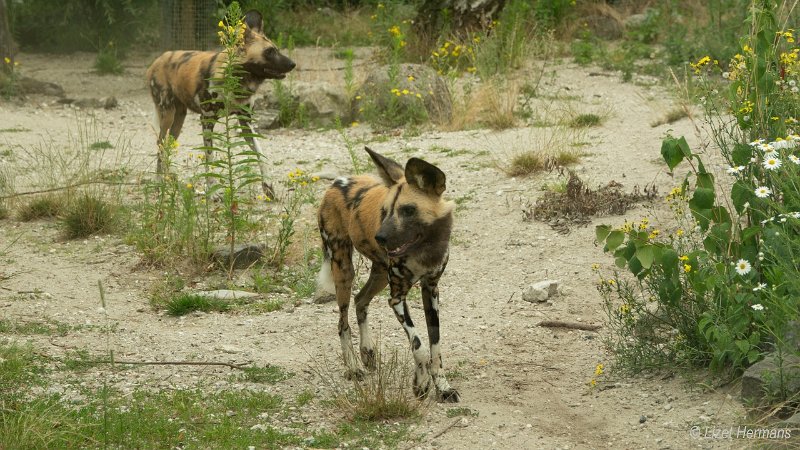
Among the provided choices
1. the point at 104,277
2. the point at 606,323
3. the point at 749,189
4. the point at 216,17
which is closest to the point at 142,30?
the point at 216,17

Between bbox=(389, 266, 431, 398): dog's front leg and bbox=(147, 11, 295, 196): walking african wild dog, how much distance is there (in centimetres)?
315

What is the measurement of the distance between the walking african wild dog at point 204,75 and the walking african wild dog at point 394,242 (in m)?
2.71

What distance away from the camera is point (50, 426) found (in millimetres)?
3816

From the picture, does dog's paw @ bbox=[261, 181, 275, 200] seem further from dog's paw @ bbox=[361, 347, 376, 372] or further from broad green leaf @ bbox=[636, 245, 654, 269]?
broad green leaf @ bbox=[636, 245, 654, 269]

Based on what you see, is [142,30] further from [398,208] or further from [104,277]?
[398,208]

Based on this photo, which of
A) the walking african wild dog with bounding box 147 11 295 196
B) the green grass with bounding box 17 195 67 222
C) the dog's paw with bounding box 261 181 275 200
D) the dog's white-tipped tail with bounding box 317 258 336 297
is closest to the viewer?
the dog's white-tipped tail with bounding box 317 258 336 297

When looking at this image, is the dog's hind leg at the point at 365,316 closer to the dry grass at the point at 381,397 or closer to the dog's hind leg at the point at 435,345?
the dry grass at the point at 381,397

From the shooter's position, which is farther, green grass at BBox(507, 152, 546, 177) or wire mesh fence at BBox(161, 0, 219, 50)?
wire mesh fence at BBox(161, 0, 219, 50)

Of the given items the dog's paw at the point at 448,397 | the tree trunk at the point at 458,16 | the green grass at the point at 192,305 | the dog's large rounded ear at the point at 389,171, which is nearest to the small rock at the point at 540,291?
the dog's paw at the point at 448,397

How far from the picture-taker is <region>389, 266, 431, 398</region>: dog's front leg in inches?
176

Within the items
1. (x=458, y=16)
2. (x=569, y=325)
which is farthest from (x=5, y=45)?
(x=569, y=325)

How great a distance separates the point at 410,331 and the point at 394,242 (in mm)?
492

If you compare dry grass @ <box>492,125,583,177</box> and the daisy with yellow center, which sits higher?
the daisy with yellow center

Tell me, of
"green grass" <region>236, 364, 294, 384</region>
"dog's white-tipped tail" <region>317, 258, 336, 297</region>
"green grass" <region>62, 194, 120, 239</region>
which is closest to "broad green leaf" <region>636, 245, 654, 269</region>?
"dog's white-tipped tail" <region>317, 258, 336, 297</region>
